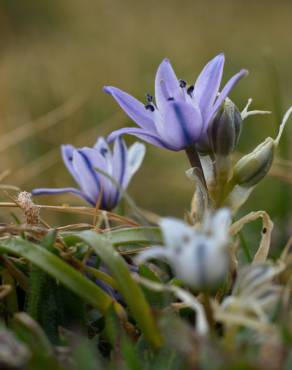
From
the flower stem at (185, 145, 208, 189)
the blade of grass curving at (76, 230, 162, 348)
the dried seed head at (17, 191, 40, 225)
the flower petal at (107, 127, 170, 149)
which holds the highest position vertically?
the flower petal at (107, 127, 170, 149)

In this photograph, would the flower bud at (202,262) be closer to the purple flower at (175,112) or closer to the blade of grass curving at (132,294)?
the blade of grass curving at (132,294)

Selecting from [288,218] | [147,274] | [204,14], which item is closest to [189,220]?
[147,274]

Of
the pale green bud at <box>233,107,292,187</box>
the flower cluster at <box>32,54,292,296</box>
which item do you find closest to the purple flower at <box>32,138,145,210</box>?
the flower cluster at <box>32,54,292,296</box>

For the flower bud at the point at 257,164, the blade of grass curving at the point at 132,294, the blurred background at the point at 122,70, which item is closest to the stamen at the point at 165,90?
the flower bud at the point at 257,164

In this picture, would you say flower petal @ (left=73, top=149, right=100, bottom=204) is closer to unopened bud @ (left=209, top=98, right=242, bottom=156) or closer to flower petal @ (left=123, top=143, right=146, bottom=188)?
flower petal @ (left=123, top=143, right=146, bottom=188)

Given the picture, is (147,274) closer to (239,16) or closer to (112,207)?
(112,207)
